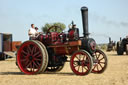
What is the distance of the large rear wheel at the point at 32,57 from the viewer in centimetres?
899

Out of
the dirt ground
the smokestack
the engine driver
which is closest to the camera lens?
the dirt ground

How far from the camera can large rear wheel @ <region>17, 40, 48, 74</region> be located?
8.99m

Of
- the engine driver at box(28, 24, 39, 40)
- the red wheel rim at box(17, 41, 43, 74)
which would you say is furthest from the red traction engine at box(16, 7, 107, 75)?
the engine driver at box(28, 24, 39, 40)

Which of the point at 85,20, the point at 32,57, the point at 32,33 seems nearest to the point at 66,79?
the point at 32,57

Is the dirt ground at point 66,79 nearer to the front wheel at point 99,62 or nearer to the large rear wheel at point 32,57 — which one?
the front wheel at point 99,62

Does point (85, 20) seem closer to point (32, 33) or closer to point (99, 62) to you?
point (99, 62)

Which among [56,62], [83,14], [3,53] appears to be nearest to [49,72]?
[56,62]

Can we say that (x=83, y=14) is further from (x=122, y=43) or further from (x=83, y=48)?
(x=122, y=43)

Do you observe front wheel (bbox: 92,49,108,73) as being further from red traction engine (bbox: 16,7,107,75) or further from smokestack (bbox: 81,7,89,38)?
smokestack (bbox: 81,7,89,38)

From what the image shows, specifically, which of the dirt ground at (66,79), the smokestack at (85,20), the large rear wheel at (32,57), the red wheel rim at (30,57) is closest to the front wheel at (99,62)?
the dirt ground at (66,79)

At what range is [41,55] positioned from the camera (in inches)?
355

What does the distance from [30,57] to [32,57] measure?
0.09m

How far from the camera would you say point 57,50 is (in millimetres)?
9391

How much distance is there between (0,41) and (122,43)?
11209mm
